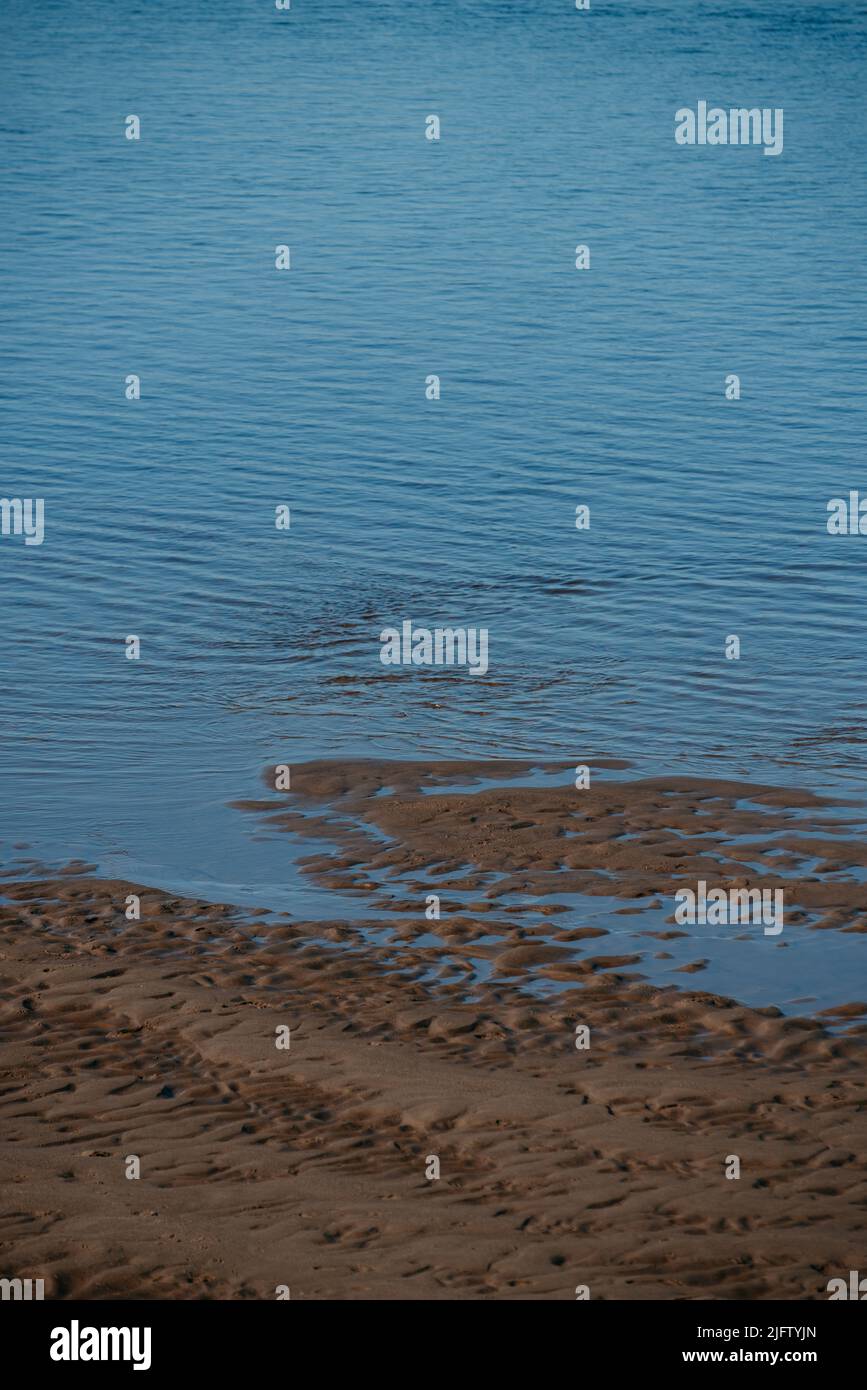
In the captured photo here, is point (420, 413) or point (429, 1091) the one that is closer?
point (429, 1091)

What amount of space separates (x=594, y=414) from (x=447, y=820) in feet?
55.5

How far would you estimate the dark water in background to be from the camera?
47.9 ft

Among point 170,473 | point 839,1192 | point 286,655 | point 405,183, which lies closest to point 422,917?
point 839,1192

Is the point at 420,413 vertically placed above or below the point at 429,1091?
above

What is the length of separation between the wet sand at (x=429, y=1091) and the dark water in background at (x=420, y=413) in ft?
4.77

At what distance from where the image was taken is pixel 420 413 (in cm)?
2797

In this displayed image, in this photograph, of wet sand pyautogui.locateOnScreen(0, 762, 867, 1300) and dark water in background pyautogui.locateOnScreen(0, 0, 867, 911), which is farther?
dark water in background pyautogui.locateOnScreen(0, 0, 867, 911)

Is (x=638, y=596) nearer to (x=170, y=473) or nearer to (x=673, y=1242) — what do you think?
(x=170, y=473)

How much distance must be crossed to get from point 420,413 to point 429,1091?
69.5 feet

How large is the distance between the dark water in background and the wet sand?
4.77 ft

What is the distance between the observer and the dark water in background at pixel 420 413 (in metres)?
14.6

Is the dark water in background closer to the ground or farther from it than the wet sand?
farther from it

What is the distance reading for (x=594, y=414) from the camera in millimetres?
27547

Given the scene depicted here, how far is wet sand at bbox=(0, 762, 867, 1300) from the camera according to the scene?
667 cm
